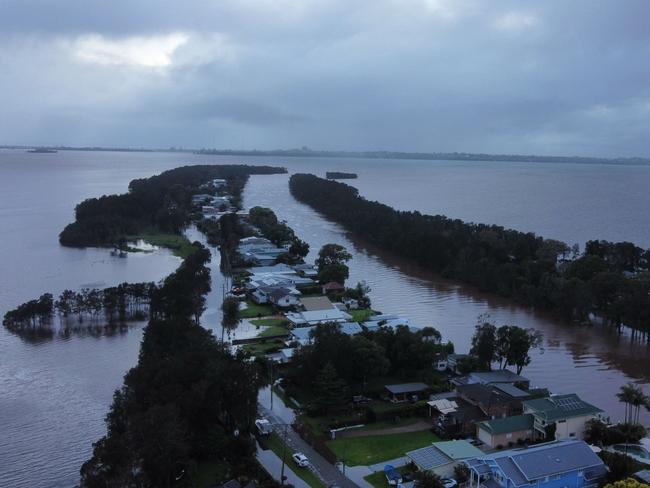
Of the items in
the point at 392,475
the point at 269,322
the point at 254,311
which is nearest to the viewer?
the point at 392,475

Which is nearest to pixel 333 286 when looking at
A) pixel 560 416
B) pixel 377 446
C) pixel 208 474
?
pixel 377 446

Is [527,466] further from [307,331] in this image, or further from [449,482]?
[307,331]

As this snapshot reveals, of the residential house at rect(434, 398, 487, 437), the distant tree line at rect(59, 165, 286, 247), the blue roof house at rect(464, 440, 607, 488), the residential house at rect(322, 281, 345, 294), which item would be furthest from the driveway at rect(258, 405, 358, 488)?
the distant tree line at rect(59, 165, 286, 247)

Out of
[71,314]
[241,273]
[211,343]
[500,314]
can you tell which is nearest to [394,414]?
[211,343]

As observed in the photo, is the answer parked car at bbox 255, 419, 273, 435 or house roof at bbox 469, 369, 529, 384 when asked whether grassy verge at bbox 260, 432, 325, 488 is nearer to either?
parked car at bbox 255, 419, 273, 435

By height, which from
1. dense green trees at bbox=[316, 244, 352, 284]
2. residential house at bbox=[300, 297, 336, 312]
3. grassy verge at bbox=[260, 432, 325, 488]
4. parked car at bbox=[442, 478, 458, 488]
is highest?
dense green trees at bbox=[316, 244, 352, 284]
